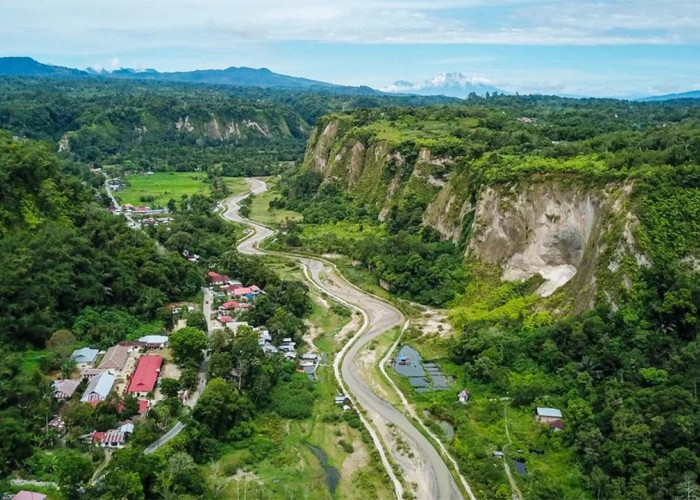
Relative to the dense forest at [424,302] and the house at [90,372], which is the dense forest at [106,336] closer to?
the dense forest at [424,302]

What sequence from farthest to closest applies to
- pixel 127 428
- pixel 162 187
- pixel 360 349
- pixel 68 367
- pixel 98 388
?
pixel 162 187, pixel 360 349, pixel 68 367, pixel 98 388, pixel 127 428

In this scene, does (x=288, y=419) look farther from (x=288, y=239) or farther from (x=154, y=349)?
(x=288, y=239)

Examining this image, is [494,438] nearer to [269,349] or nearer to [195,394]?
[269,349]

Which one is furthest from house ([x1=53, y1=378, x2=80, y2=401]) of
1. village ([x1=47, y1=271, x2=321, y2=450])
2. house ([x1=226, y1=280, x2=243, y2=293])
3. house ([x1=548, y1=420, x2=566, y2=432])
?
house ([x1=548, y1=420, x2=566, y2=432])

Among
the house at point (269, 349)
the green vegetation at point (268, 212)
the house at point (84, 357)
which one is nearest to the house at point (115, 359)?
the house at point (84, 357)

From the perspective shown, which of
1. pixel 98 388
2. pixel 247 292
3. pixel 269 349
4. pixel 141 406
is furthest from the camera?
pixel 247 292

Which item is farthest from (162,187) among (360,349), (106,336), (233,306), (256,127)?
(360,349)

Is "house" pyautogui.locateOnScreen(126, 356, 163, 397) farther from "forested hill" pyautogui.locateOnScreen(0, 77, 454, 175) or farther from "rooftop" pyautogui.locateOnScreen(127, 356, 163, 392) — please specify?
"forested hill" pyautogui.locateOnScreen(0, 77, 454, 175)
